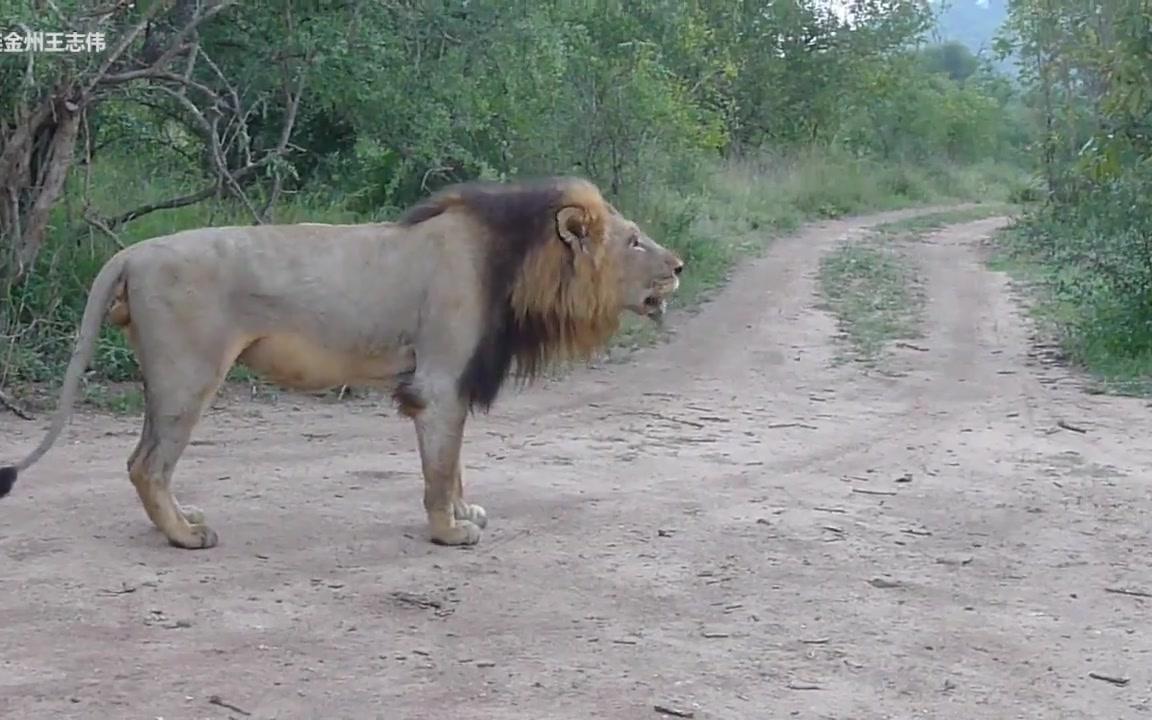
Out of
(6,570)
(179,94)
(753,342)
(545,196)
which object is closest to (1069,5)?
(753,342)

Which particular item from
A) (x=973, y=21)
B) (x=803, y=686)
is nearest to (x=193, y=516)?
(x=803, y=686)

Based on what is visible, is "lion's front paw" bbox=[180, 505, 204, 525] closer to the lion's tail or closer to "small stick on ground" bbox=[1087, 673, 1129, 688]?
the lion's tail

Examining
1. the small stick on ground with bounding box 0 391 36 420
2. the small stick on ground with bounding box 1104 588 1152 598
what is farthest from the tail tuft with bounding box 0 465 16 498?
the small stick on ground with bounding box 1104 588 1152 598

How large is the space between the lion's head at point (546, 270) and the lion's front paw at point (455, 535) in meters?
0.43

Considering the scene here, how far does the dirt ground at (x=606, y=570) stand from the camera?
385cm

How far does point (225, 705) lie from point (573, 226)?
87.8 inches

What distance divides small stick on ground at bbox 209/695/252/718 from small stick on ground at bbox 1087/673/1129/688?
7.23ft

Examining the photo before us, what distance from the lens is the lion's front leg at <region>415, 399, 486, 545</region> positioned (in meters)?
5.11

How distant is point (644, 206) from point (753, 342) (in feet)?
11.7

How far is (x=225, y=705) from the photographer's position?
3.65 m

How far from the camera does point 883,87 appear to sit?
1154 inches

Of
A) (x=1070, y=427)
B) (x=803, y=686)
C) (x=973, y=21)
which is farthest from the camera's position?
(x=973, y=21)

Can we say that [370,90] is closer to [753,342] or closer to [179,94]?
[179,94]

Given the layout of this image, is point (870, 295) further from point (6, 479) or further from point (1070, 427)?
point (6, 479)
